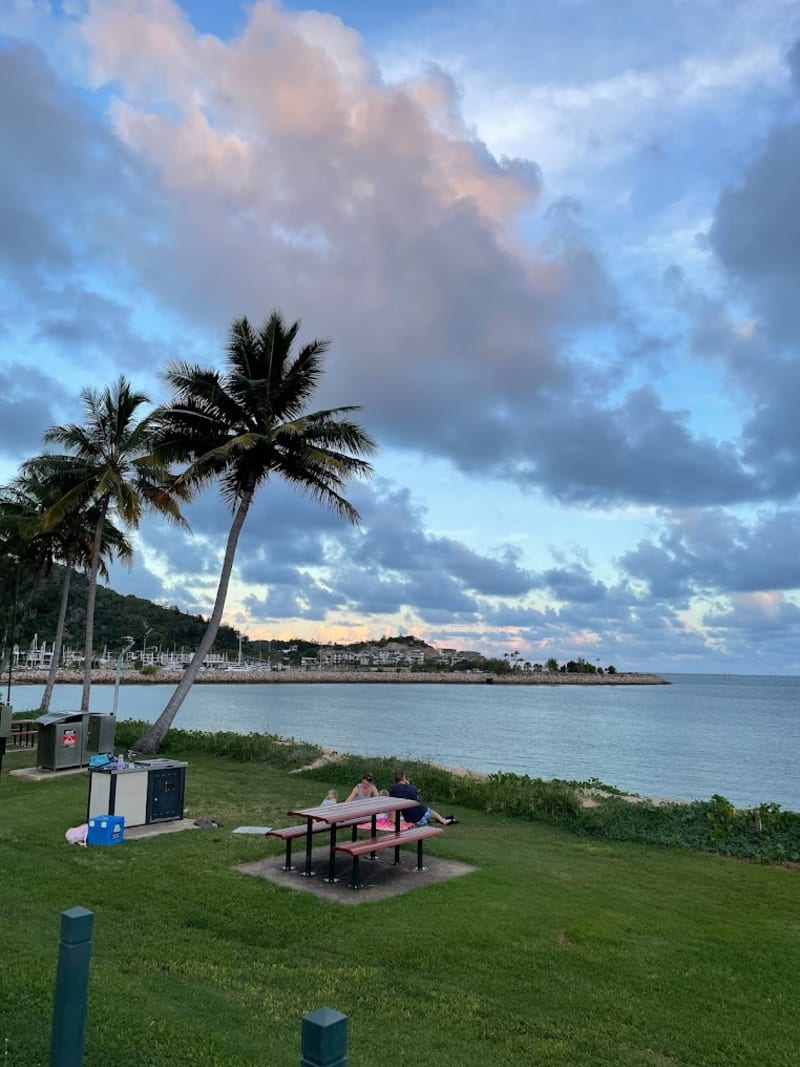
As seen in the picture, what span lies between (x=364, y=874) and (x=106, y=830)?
338cm

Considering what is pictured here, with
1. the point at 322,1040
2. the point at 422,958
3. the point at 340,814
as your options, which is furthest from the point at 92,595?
the point at 322,1040

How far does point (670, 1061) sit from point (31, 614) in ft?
127

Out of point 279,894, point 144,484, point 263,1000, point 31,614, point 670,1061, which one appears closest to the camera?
point 670,1061

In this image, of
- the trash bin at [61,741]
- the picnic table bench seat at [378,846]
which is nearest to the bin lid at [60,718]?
the trash bin at [61,741]

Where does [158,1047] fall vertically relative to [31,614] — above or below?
below

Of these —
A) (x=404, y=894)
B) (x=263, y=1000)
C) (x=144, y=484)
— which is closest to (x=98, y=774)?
(x=404, y=894)

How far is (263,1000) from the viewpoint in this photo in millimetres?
5207

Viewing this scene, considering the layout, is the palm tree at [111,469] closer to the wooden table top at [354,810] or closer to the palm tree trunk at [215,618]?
the palm tree trunk at [215,618]

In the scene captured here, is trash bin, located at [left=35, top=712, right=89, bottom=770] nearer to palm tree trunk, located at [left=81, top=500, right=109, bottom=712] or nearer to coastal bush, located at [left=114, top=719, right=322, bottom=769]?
coastal bush, located at [left=114, top=719, right=322, bottom=769]

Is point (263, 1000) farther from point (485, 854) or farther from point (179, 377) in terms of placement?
point (179, 377)

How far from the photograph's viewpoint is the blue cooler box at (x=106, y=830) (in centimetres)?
984

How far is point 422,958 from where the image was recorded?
629 centimetres

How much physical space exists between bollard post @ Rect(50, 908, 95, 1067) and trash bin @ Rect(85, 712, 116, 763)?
13.7 m

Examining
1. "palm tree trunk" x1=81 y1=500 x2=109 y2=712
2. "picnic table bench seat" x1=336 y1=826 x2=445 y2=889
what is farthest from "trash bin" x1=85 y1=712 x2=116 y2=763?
"picnic table bench seat" x1=336 y1=826 x2=445 y2=889
